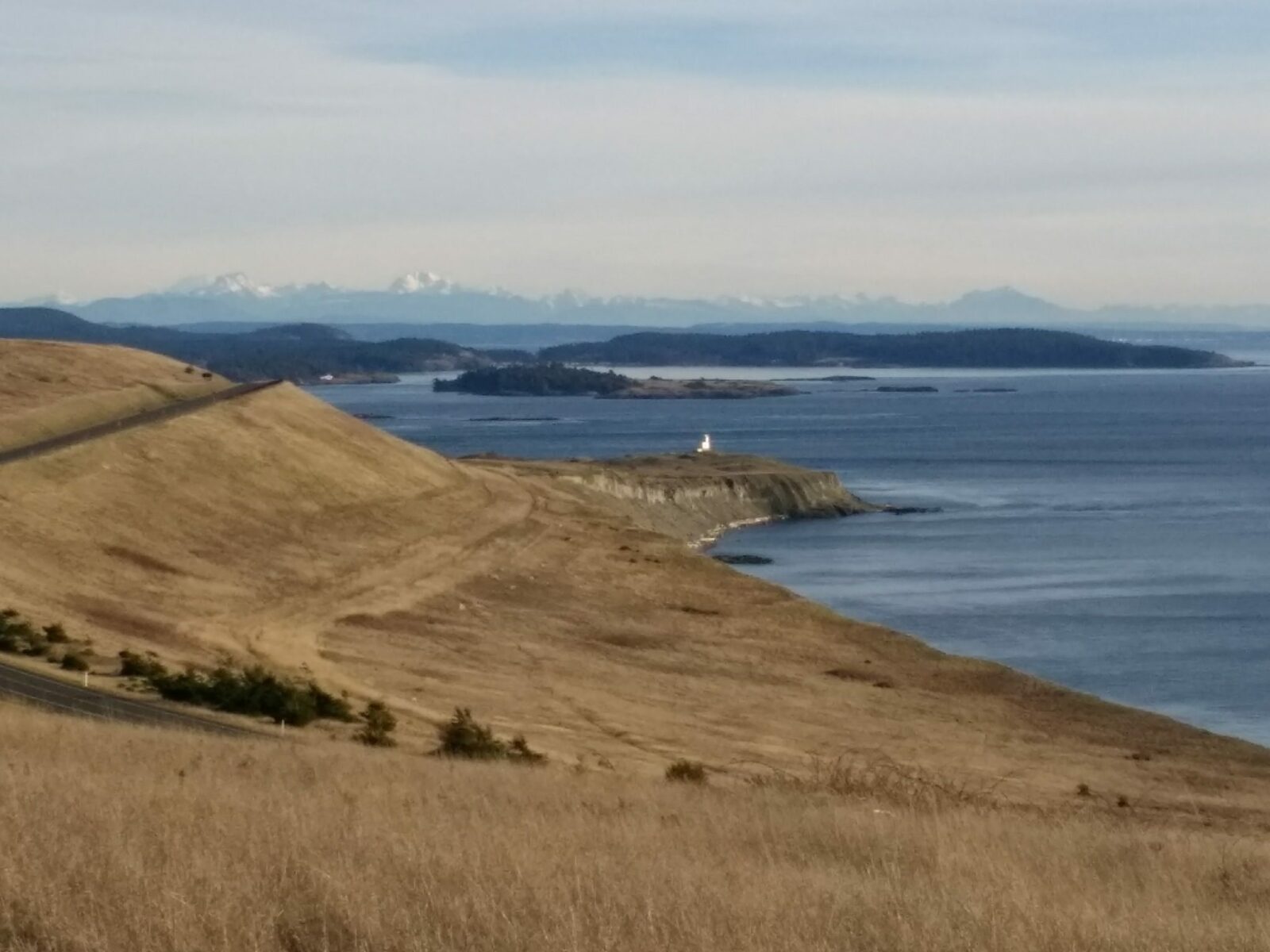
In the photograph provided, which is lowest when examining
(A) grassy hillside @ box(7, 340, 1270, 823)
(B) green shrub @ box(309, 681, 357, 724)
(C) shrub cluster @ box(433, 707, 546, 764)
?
(A) grassy hillside @ box(7, 340, 1270, 823)

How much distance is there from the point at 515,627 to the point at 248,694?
2017 cm

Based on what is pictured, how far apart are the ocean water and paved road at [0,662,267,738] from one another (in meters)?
26.6

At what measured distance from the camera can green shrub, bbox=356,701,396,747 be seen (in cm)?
2303

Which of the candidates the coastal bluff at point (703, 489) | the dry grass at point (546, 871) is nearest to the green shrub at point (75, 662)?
the dry grass at point (546, 871)

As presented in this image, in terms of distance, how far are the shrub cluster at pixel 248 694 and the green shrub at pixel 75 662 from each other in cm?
59

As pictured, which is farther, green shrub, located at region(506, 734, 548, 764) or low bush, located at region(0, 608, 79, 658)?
low bush, located at region(0, 608, 79, 658)

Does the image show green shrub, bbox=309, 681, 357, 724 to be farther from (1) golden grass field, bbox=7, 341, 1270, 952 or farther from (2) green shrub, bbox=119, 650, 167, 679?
(2) green shrub, bbox=119, 650, 167, 679

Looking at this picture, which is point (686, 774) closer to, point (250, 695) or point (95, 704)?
point (250, 695)

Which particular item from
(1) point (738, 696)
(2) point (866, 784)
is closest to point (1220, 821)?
(2) point (866, 784)

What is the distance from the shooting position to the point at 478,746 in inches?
912

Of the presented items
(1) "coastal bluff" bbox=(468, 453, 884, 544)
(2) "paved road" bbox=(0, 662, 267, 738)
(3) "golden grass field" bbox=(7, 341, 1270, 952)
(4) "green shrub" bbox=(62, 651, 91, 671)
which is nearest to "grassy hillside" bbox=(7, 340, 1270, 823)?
(3) "golden grass field" bbox=(7, 341, 1270, 952)

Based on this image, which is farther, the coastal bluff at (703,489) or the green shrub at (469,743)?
the coastal bluff at (703,489)

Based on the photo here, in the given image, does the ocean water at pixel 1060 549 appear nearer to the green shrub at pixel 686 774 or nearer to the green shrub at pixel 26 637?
the green shrub at pixel 686 774

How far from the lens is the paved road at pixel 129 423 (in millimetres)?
54844
